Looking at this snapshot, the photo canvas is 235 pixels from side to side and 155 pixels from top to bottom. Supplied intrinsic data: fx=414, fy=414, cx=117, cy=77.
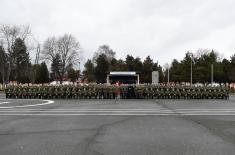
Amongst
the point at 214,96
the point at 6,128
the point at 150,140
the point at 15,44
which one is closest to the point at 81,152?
the point at 150,140

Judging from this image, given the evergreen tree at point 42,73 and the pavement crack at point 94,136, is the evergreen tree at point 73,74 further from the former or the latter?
the pavement crack at point 94,136

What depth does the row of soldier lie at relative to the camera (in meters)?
34.8

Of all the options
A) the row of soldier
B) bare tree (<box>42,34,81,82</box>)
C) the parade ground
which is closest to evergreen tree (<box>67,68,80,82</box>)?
bare tree (<box>42,34,81,82</box>)

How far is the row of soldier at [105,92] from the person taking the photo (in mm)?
34781

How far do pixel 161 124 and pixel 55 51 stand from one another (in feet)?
278

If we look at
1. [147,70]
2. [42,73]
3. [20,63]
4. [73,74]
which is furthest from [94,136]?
[73,74]

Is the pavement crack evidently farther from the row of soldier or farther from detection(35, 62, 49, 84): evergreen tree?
detection(35, 62, 49, 84): evergreen tree

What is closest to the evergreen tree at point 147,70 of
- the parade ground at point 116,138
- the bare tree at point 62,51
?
the bare tree at point 62,51

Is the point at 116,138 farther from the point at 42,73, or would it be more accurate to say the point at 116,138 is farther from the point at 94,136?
the point at 42,73

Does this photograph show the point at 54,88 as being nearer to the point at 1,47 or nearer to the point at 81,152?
the point at 81,152

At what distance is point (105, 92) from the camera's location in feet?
115

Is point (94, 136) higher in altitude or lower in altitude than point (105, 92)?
lower

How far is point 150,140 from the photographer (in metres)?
9.91

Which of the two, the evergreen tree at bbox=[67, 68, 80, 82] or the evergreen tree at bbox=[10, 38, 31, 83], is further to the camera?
the evergreen tree at bbox=[67, 68, 80, 82]
